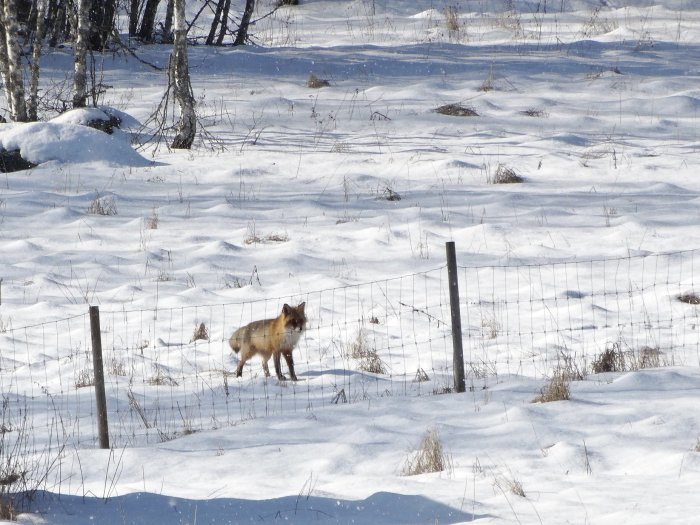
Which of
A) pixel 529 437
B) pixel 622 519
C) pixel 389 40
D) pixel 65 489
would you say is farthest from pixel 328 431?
pixel 389 40

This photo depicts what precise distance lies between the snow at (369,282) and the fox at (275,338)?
0.22 meters

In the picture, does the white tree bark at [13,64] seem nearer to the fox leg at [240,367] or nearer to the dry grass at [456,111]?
the dry grass at [456,111]

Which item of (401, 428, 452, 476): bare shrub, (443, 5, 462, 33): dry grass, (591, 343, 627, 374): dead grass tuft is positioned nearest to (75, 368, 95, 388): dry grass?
(401, 428, 452, 476): bare shrub

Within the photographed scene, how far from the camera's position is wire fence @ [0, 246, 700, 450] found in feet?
27.7

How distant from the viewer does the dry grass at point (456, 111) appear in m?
20.6

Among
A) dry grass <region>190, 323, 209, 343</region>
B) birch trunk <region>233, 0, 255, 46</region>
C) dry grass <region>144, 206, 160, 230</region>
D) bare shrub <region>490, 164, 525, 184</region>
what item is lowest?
dry grass <region>190, 323, 209, 343</region>

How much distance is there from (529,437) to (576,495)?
4.28ft

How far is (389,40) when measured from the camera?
29562mm

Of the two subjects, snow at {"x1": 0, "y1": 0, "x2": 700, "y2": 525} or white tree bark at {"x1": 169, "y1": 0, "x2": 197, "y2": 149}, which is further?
white tree bark at {"x1": 169, "y1": 0, "x2": 197, "y2": 149}

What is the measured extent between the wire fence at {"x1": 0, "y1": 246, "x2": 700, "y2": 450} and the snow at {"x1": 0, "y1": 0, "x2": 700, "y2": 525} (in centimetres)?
4

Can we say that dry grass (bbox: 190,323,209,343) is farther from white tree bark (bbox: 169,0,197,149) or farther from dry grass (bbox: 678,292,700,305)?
white tree bark (bbox: 169,0,197,149)

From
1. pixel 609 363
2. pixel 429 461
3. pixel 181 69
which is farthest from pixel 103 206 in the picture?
pixel 429 461

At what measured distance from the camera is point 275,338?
361 inches

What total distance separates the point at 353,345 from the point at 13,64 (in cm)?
1077
